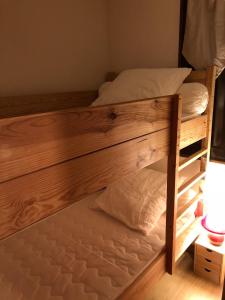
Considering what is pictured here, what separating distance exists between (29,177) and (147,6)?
188 centimetres

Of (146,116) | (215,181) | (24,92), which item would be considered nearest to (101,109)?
(146,116)

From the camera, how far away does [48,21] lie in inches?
71.6

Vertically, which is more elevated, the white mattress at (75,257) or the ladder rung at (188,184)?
the ladder rung at (188,184)

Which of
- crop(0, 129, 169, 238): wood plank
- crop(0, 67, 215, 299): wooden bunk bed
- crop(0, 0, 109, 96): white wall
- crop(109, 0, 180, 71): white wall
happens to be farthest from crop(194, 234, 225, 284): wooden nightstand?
crop(0, 0, 109, 96): white wall

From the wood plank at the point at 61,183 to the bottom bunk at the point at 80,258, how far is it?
56cm

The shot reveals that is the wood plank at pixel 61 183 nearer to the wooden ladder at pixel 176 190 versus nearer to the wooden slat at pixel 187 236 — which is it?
the wooden ladder at pixel 176 190

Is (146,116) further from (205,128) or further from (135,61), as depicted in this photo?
(135,61)

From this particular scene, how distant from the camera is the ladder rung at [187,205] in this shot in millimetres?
1494

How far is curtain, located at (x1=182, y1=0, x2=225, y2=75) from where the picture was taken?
1645mm

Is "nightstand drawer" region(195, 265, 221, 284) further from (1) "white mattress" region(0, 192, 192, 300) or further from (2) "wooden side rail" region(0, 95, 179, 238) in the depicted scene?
(2) "wooden side rail" region(0, 95, 179, 238)

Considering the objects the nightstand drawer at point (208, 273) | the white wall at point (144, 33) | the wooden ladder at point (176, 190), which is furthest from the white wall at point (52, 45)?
the nightstand drawer at point (208, 273)

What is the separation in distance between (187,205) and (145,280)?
597 mm

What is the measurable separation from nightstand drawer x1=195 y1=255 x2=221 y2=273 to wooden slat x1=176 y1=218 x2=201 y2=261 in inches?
6.7

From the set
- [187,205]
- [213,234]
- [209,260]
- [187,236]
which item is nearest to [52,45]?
[187,205]
